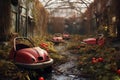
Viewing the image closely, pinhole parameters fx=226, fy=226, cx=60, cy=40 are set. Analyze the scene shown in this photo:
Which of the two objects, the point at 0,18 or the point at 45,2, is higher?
the point at 45,2

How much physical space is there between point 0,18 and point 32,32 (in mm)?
6981

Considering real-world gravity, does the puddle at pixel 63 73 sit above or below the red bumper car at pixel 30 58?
below

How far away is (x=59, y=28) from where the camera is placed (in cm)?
3297

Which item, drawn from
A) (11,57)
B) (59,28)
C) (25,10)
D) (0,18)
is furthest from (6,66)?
(59,28)

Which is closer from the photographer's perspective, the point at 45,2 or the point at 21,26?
the point at 21,26

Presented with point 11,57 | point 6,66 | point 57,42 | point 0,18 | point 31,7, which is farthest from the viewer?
point 57,42

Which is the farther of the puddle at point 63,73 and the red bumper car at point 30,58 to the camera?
the puddle at point 63,73

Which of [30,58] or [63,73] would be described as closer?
[30,58]

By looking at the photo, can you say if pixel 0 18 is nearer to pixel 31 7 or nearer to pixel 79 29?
pixel 31 7

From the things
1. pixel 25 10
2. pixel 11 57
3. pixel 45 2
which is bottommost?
pixel 11 57

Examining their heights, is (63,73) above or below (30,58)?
below

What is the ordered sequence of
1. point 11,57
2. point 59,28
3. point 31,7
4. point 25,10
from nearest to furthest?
point 11,57
point 25,10
point 31,7
point 59,28

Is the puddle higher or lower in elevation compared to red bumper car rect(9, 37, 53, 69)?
lower

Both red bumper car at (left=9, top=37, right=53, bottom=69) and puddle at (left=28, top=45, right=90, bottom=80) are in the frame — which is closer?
red bumper car at (left=9, top=37, right=53, bottom=69)
